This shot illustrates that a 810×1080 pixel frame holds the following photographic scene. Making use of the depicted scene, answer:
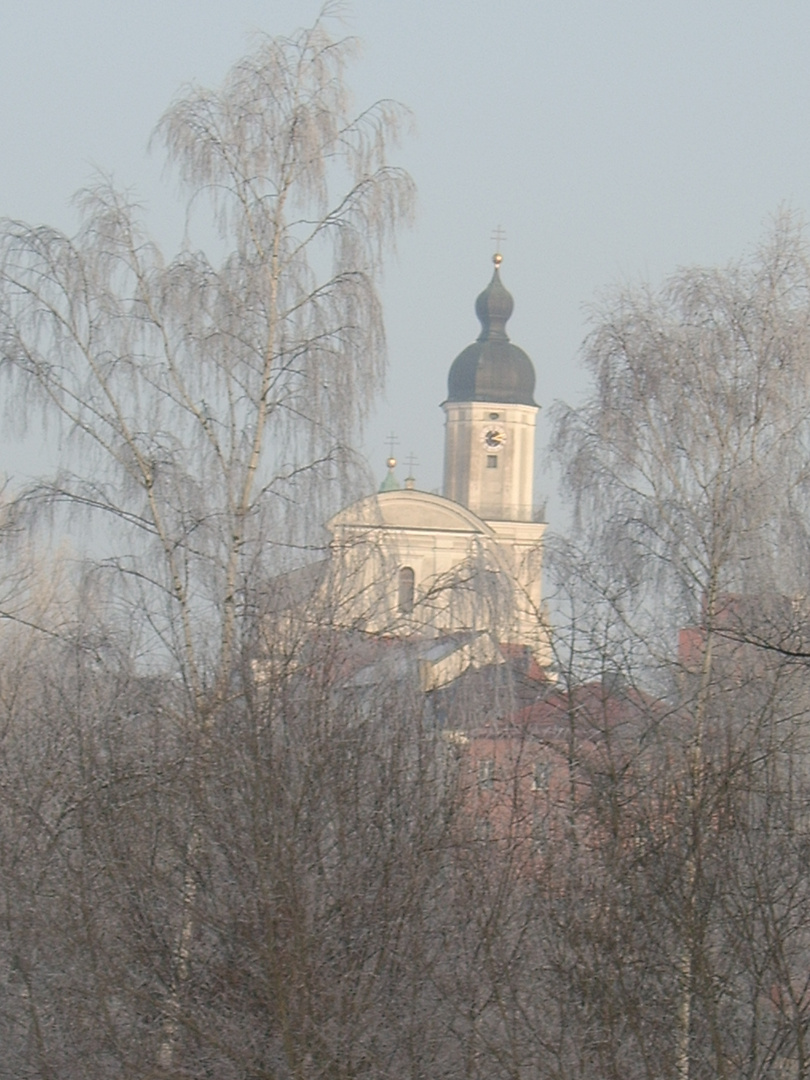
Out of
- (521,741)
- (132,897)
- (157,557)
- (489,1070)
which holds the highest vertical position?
(157,557)

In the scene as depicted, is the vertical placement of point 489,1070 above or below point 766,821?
below

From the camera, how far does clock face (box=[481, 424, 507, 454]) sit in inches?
2849

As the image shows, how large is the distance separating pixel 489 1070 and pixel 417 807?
153cm

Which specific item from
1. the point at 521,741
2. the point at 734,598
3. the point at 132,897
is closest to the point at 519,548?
the point at 734,598

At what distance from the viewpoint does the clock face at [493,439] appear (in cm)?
7238

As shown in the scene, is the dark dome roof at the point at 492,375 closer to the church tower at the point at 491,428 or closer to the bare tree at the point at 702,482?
the church tower at the point at 491,428

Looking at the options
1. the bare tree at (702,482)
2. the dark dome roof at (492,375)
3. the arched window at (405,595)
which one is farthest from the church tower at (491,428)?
the arched window at (405,595)

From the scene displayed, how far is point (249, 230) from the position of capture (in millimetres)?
14883

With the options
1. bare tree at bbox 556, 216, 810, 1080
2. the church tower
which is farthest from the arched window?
the church tower

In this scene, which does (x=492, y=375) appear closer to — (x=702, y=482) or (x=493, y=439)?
(x=493, y=439)

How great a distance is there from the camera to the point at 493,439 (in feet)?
238

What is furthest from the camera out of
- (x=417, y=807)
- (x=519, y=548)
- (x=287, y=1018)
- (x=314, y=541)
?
(x=519, y=548)

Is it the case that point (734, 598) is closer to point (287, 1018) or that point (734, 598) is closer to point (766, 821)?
point (766, 821)

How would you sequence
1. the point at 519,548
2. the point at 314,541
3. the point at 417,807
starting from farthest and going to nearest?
the point at 519,548
the point at 314,541
the point at 417,807
